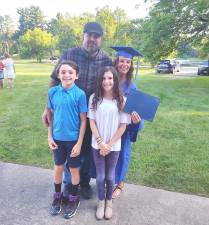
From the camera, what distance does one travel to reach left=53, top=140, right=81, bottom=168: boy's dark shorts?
311 centimetres

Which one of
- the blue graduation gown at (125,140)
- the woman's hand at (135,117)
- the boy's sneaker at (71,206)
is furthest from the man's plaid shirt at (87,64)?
the boy's sneaker at (71,206)

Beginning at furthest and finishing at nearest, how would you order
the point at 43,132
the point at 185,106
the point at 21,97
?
the point at 21,97 → the point at 185,106 → the point at 43,132

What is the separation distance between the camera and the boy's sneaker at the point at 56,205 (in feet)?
10.5

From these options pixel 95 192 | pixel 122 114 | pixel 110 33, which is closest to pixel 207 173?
pixel 95 192

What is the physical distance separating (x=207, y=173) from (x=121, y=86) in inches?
78.4

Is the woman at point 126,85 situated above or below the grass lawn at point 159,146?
above

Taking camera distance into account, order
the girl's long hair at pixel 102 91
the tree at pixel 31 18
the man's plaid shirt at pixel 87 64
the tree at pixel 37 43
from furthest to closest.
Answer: the tree at pixel 31 18
the tree at pixel 37 43
the man's plaid shirt at pixel 87 64
the girl's long hair at pixel 102 91

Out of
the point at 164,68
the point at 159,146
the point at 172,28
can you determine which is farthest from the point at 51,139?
the point at 164,68

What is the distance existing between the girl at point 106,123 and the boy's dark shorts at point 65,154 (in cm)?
20

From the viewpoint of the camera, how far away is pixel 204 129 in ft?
21.6

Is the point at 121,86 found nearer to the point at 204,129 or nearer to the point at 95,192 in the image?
the point at 95,192

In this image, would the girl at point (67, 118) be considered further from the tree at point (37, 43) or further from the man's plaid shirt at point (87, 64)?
the tree at point (37, 43)

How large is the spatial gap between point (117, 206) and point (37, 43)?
51.2 metres

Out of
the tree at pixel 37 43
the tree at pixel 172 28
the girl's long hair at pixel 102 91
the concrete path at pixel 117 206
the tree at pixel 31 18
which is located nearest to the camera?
the girl's long hair at pixel 102 91
